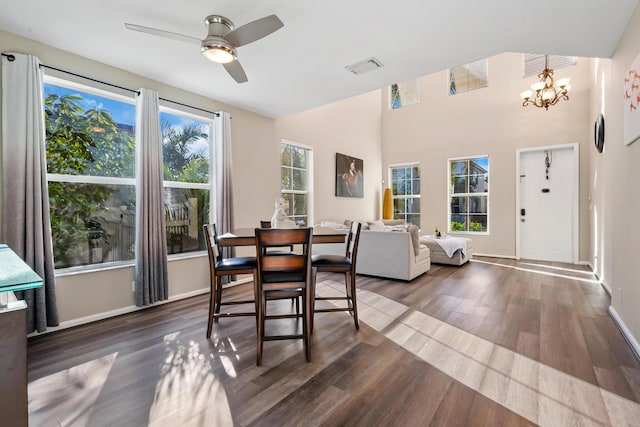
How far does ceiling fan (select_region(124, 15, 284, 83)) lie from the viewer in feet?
6.68

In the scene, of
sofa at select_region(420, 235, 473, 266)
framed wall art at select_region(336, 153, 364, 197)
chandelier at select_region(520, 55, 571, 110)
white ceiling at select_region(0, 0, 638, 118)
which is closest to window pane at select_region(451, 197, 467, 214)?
sofa at select_region(420, 235, 473, 266)

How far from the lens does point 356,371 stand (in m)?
1.96

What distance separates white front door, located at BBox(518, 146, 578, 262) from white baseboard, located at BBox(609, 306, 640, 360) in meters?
3.22

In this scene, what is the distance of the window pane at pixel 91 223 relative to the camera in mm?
2830

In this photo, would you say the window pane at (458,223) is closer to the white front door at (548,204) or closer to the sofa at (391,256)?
the white front door at (548,204)

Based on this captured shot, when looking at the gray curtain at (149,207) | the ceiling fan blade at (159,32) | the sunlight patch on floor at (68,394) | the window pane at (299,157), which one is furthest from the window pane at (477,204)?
the sunlight patch on floor at (68,394)

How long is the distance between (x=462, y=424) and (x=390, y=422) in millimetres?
348

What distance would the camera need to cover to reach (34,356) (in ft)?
7.27

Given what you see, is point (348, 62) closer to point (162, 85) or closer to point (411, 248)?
point (162, 85)

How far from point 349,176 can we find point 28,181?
528 cm

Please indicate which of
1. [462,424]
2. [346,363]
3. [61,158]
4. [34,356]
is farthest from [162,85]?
[462,424]

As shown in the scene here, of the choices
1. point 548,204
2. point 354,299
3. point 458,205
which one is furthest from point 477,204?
point 354,299

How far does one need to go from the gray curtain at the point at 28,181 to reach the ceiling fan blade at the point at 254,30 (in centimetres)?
183

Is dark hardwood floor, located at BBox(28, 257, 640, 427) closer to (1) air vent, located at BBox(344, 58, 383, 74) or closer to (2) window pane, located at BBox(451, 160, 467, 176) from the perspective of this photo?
(1) air vent, located at BBox(344, 58, 383, 74)
